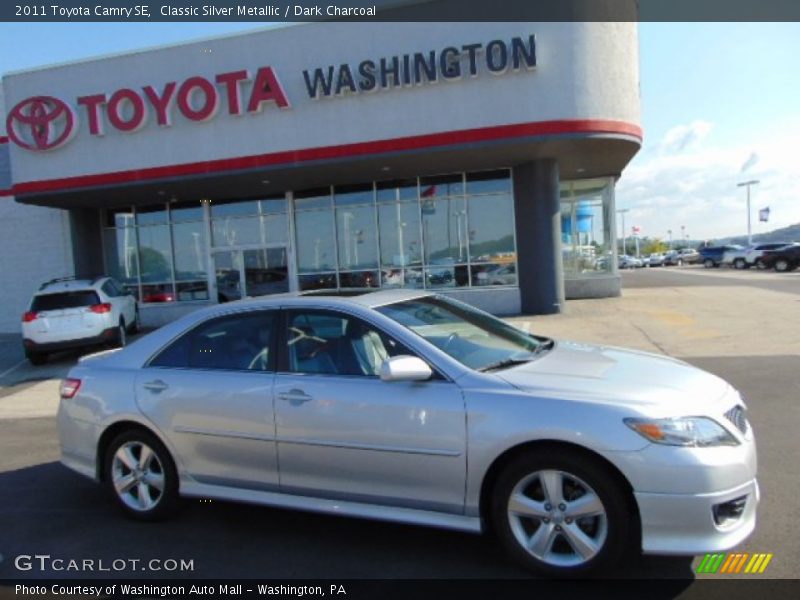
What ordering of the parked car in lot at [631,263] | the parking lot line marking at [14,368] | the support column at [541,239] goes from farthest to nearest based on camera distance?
the parked car in lot at [631,263] < the support column at [541,239] < the parking lot line marking at [14,368]

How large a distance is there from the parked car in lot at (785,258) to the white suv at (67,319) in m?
33.4

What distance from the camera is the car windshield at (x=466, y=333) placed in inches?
161

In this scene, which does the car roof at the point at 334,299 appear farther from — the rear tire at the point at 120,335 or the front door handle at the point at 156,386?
the rear tire at the point at 120,335

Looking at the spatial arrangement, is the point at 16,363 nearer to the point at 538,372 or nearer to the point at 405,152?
the point at 405,152

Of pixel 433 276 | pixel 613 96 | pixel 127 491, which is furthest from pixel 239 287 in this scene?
pixel 127 491

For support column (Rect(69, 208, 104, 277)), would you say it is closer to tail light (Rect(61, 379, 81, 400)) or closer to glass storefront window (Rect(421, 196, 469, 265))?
glass storefront window (Rect(421, 196, 469, 265))

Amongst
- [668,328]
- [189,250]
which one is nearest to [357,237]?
[189,250]

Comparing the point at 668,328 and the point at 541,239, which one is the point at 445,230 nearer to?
the point at 541,239

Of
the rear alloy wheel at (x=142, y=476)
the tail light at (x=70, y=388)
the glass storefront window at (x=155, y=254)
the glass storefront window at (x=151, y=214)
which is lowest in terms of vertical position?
the rear alloy wheel at (x=142, y=476)

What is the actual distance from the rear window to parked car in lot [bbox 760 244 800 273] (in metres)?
33.7

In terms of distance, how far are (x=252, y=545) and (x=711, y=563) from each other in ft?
8.64

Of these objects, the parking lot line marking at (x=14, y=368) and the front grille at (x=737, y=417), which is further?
the parking lot line marking at (x=14, y=368)

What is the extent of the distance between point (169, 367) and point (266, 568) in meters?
1.56

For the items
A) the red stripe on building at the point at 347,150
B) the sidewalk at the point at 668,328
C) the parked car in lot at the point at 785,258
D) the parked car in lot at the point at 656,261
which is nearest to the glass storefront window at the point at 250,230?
the red stripe on building at the point at 347,150
